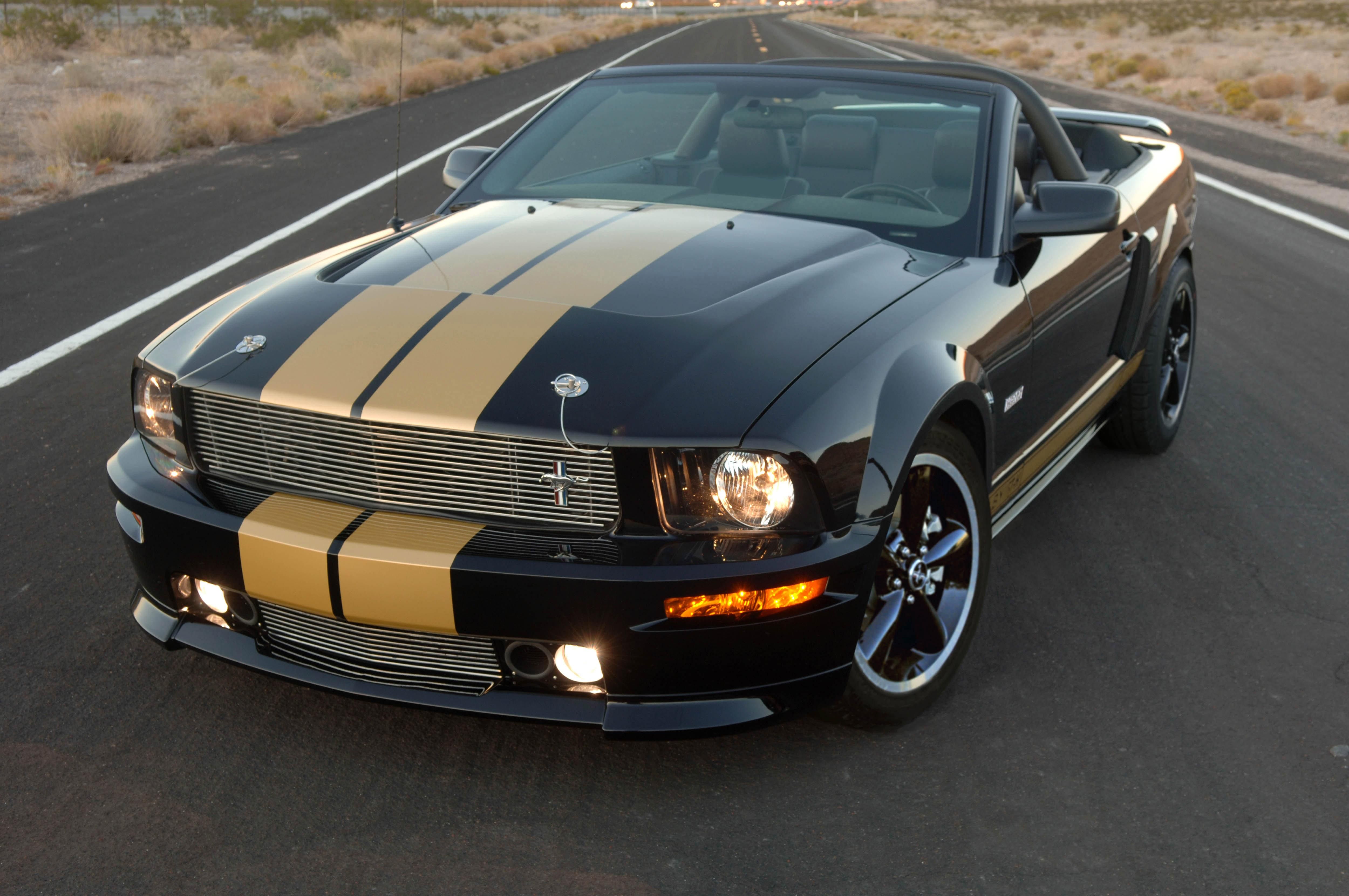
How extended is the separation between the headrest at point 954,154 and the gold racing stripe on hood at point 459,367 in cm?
146

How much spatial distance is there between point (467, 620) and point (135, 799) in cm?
82

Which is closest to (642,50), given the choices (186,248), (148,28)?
(148,28)

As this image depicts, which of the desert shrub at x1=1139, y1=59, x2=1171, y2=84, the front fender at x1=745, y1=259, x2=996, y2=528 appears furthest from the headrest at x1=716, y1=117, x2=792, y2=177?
the desert shrub at x1=1139, y1=59, x2=1171, y2=84

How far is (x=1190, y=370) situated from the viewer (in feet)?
16.3

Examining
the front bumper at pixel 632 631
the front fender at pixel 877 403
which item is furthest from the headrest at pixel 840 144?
the front bumper at pixel 632 631

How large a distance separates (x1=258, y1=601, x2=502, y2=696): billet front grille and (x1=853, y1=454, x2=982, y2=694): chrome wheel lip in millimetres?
781

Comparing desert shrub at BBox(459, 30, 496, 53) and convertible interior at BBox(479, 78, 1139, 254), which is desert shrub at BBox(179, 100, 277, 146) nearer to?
convertible interior at BBox(479, 78, 1139, 254)

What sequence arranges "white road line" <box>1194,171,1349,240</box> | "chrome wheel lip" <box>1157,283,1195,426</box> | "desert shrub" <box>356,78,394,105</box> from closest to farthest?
1. "chrome wheel lip" <box>1157,283,1195,426</box>
2. "white road line" <box>1194,171,1349,240</box>
3. "desert shrub" <box>356,78,394,105</box>

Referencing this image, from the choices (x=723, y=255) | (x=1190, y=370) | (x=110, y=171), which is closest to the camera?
(x=723, y=255)

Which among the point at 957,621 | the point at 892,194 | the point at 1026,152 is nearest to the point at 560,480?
the point at 957,621

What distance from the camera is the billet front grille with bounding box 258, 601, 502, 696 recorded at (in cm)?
239

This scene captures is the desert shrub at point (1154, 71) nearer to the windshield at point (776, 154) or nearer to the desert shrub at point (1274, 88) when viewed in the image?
the desert shrub at point (1274, 88)

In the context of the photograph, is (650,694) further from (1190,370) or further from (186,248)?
(186,248)

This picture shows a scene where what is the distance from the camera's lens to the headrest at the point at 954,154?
3.46 m
